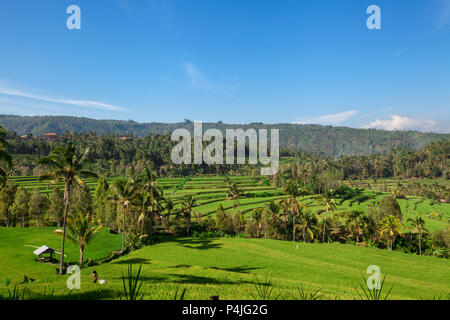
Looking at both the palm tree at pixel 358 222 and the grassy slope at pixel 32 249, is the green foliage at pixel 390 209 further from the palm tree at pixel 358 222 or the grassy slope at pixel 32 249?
the grassy slope at pixel 32 249

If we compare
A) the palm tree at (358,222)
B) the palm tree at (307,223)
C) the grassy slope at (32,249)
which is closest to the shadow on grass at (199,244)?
the grassy slope at (32,249)

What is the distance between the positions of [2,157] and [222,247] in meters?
33.0

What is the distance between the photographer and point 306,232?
60.3 meters

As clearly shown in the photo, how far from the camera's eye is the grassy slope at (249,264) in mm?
22891

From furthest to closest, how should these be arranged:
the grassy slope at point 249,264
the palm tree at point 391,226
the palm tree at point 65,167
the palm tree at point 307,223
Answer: the palm tree at point 307,223 → the palm tree at point 391,226 → the palm tree at point 65,167 → the grassy slope at point 249,264

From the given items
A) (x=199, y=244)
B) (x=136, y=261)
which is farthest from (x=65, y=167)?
(x=199, y=244)

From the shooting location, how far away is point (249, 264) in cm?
3212

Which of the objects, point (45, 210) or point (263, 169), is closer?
point (45, 210)

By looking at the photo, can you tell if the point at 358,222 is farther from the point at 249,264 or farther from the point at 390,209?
the point at 249,264

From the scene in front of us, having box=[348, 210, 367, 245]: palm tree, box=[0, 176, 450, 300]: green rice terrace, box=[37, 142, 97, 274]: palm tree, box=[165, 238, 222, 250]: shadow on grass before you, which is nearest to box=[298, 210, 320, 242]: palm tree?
box=[348, 210, 367, 245]: palm tree

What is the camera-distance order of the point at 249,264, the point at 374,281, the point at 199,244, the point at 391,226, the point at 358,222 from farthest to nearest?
the point at 358,222
the point at 391,226
the point at 199,244
the point at 249,264
the point at 374,281
